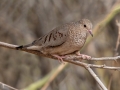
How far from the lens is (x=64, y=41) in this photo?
4.16 meters

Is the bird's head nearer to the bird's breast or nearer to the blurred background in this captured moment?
the bird's breast

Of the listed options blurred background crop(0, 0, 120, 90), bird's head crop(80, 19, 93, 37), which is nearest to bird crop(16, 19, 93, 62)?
bird's head crop(80, 19, 93, 37)

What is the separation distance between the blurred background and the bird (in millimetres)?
1952

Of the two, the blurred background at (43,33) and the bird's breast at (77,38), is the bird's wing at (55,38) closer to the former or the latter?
the bird's breast at (77,38)

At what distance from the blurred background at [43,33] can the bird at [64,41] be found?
195cm

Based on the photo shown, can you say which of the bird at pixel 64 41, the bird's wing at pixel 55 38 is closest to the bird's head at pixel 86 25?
the bird at pixel 64 41

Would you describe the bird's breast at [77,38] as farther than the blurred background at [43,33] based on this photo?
No

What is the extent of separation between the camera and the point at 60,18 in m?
6.70

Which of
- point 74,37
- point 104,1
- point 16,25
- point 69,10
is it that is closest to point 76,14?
point 69,10

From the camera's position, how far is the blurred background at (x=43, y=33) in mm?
6289

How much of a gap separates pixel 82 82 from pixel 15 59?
3.83 feet

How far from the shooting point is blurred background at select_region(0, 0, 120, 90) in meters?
6.29

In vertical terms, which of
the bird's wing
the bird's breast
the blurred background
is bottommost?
the bird's breast

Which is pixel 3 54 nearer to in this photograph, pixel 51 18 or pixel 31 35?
pixel 31 35
